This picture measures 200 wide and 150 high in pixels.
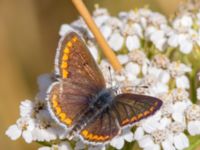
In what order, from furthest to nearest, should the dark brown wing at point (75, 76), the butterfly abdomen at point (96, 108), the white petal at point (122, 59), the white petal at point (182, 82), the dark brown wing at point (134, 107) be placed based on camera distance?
the white petal at point (122, 59) → the white petal at point (182, 82) → the dark brown wing at point (75, 76) → the butterfly abdomen at point (96, 108) → the dark brown wing at point (134, 107)

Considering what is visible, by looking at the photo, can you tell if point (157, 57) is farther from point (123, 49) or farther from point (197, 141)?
point (197, 141)

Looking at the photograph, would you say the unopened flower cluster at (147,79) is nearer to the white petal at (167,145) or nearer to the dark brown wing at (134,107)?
the white petal at (167,145)

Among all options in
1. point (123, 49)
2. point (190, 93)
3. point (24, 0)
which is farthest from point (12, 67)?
point (190, 93)

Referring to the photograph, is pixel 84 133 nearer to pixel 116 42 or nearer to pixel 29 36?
pixel 116 42

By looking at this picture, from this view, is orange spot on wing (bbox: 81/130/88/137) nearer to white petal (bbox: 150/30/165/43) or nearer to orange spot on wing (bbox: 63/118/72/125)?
orange spot on wing (bbox: 63/118/72/125)

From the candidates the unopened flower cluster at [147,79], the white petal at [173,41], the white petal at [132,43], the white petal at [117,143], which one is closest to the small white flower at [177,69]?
the unopened flower cluster at [147,79]

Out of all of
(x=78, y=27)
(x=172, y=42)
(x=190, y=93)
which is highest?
(x=78, y=27)
